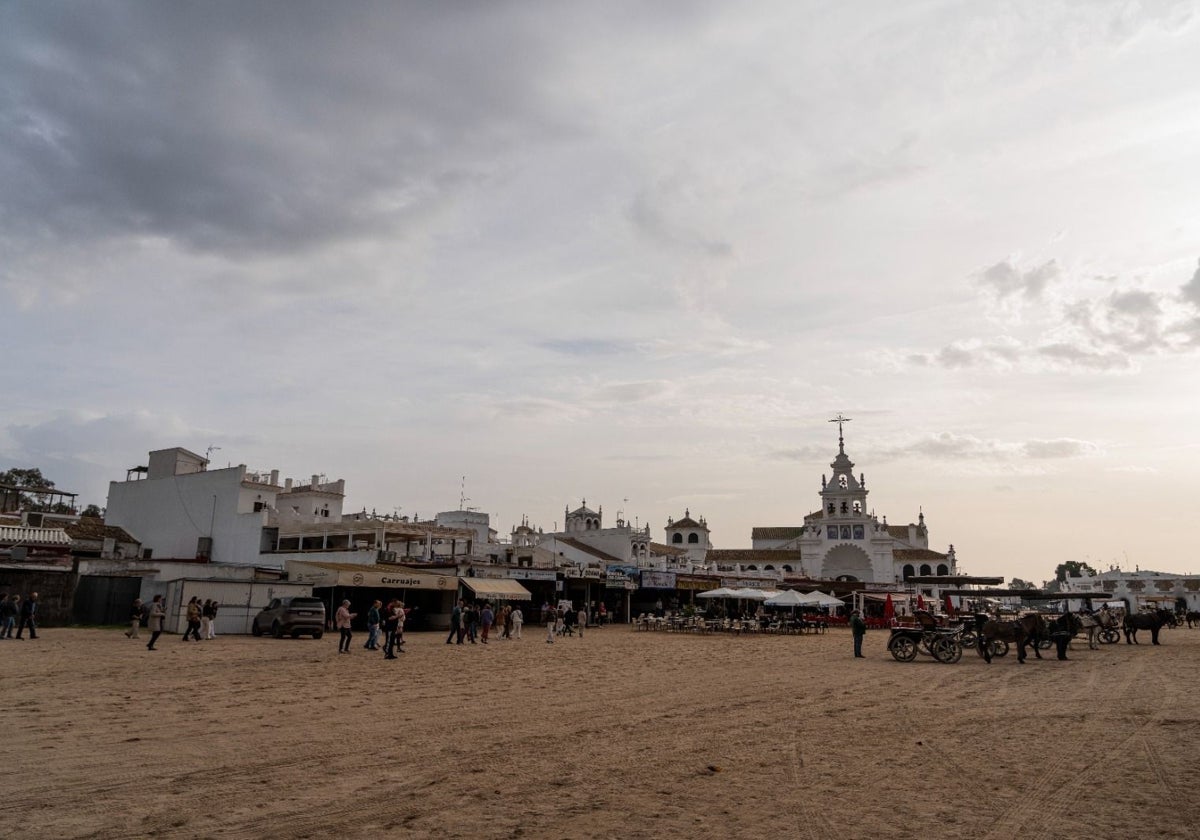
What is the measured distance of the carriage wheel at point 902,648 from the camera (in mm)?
22516

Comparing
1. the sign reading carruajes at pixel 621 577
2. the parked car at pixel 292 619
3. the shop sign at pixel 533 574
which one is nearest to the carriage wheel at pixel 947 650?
the parked car at pixel 292 619

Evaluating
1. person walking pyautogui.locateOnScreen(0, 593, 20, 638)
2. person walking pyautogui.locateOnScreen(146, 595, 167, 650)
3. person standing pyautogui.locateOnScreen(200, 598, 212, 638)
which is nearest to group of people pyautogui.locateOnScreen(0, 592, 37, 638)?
person walking pyautogui.locateOnScreen(0, 593, 20, 638)

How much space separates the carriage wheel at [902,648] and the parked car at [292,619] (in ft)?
58.1

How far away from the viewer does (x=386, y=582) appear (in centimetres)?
3025

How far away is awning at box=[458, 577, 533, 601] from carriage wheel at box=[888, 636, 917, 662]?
16.6 meters

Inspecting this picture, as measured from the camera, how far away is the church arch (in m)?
78.6

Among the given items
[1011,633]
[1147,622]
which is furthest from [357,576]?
[1147,622]

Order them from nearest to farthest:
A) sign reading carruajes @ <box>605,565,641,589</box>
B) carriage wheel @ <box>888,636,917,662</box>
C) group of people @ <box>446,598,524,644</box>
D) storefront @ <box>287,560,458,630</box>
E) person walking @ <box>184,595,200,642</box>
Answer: carriage wheel @ <box>888,636,917,662</box> → person walking @ <box>184,595,200,642</box> → group of people @ <box>446,598,524,644</box> → storefront @ <box>287,560,458,630</box> → sign reading carruajes @ <box>605,565,641,589</box>

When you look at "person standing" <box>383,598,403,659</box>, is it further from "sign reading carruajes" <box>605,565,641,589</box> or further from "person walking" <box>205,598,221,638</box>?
"sign reading carruajes" <box>605,565,641,589</box>

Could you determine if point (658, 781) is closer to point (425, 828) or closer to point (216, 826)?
point (425, 828)

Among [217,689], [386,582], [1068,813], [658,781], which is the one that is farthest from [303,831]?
[386,582]

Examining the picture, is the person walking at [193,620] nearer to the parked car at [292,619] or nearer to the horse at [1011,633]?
the parked car at [292,619]

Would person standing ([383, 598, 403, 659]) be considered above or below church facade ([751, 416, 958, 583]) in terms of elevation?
below

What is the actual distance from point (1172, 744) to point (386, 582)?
25.1 m
